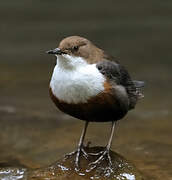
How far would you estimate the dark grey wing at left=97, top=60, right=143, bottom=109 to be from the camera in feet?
12.6

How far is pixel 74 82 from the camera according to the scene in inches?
142

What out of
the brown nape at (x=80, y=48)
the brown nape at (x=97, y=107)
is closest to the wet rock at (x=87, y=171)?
the brown nape at (x=97, y=107)

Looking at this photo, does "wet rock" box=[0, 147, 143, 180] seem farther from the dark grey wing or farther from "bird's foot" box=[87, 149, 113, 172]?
the dark grey wing

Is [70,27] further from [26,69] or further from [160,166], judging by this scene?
[160,166]

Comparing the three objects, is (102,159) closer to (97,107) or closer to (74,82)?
(97,107)

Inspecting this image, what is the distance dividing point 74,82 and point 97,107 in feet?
0.85

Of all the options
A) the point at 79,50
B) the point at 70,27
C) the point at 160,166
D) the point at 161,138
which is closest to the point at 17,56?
the point at 70,27

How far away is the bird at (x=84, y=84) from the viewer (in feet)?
11.9

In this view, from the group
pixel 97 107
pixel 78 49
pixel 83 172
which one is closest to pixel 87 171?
pixel 83 172

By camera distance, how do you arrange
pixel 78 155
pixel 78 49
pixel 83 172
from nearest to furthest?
pixel 78 49
pixel 83 172
pixel 78 155

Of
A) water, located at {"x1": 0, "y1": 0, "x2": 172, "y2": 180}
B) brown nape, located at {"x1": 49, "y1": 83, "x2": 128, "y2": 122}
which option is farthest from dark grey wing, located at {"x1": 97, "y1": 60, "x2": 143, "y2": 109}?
water, located at {"x1": 0, "y1": 0, "x2": 172, "y2": 180}

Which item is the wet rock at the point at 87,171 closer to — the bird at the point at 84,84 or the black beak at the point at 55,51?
the bird at the point at 84,84

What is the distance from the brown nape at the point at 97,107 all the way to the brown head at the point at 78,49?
0.75 feet

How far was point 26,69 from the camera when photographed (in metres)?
8.99
